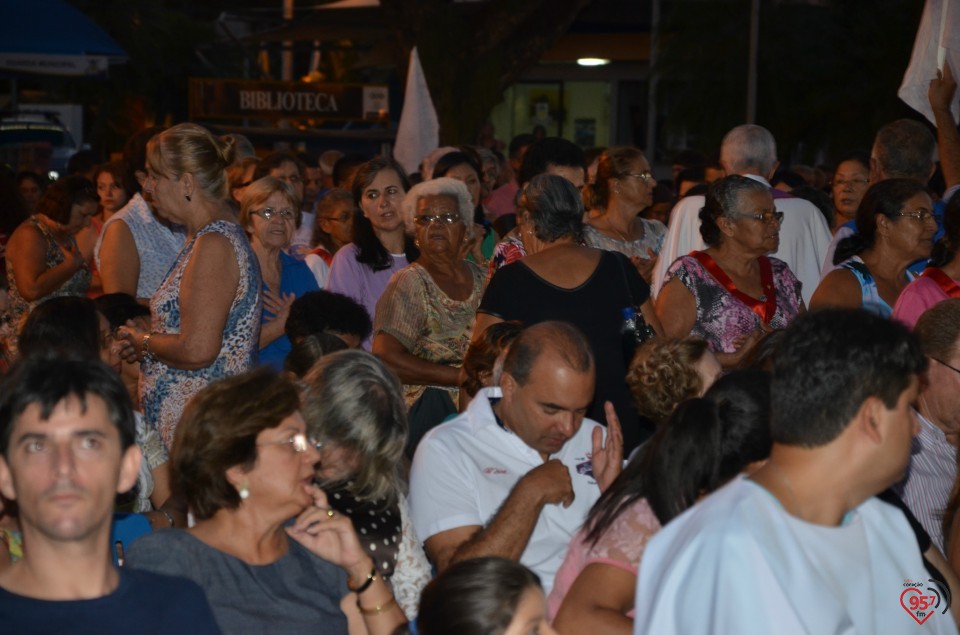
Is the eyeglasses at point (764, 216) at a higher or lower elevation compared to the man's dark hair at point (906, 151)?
lower

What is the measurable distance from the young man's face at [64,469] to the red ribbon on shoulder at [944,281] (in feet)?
12.9

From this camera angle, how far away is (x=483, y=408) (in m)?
4.50

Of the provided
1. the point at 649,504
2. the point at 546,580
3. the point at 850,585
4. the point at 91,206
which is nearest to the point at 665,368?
the point at 546,580

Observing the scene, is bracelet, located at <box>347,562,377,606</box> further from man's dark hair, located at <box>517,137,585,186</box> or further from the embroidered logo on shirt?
man's dark hair, located at <box>517,137,585,186</box>

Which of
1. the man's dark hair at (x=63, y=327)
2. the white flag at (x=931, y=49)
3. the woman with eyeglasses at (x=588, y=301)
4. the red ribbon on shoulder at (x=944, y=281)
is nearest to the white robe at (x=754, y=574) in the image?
the man's dark hair at (x=63, y=327)

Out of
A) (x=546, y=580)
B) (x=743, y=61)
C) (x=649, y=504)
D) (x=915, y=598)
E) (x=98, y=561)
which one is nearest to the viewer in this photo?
(x=98, y=561)

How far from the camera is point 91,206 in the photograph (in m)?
8.62

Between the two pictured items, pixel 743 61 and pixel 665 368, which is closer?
pixel 665 368

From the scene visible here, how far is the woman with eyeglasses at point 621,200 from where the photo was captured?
23.9 ft

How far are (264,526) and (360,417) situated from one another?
601 millimetres

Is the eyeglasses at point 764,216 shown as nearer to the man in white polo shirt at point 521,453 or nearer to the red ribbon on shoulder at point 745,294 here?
the red ribbon on shoulder at point 745,294

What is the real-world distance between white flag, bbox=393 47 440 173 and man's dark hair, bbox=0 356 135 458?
8.14 metres

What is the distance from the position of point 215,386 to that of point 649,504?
1.15m

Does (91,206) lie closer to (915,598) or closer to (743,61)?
(915,598)
